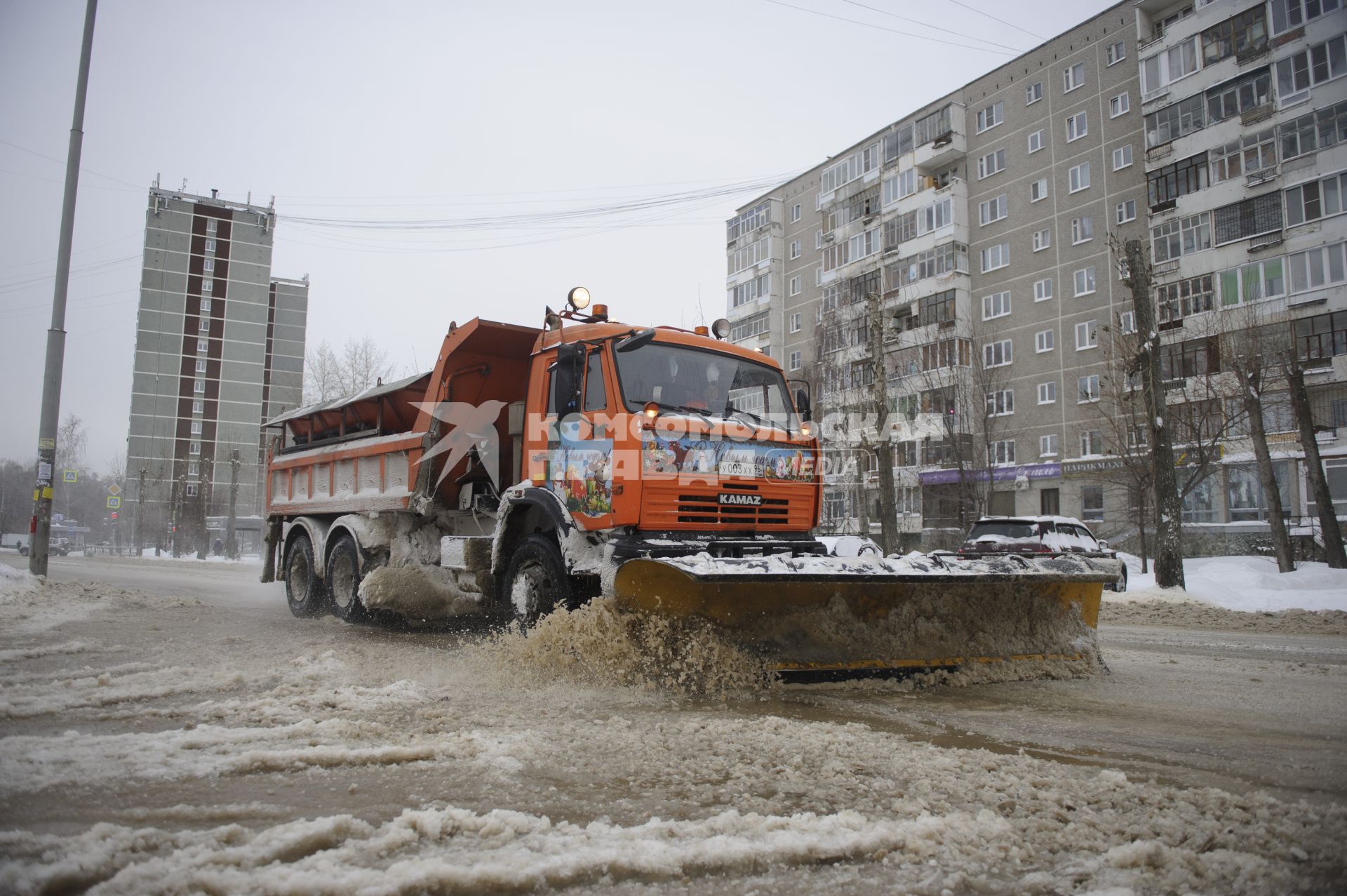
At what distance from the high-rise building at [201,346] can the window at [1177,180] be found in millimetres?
67041

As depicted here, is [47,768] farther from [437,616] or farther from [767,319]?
[767,319]

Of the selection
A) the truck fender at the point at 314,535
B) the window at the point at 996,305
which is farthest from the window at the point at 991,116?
the truck fender at the point at 314,535

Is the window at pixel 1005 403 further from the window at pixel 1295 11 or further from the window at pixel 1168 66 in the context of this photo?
the window at pixel 1295 11

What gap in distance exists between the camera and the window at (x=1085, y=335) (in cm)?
3506

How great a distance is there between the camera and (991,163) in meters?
40.0

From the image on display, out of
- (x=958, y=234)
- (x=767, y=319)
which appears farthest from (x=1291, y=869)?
(x=767, y=319)

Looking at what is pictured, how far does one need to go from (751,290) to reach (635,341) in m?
44.1

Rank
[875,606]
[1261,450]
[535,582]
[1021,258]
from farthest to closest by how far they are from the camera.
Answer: [1021,258], [1261,450], [535,582], [875,606]

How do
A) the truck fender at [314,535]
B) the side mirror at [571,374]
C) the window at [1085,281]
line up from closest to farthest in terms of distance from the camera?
the side mirror at [571,374] → the truck fender at [314,535] → the window at [1085,281]

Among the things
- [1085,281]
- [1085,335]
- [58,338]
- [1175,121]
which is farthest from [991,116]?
[58,338]

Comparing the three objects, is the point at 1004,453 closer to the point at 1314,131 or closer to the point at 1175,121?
the point at 1175,121

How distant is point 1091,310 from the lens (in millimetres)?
35438

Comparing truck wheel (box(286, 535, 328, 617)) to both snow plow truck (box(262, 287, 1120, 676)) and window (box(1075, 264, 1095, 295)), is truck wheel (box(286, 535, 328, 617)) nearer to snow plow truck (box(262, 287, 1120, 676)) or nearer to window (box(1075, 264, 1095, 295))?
snow plow truck (box(262, 287, 1120, 676))

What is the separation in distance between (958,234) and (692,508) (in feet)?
123
